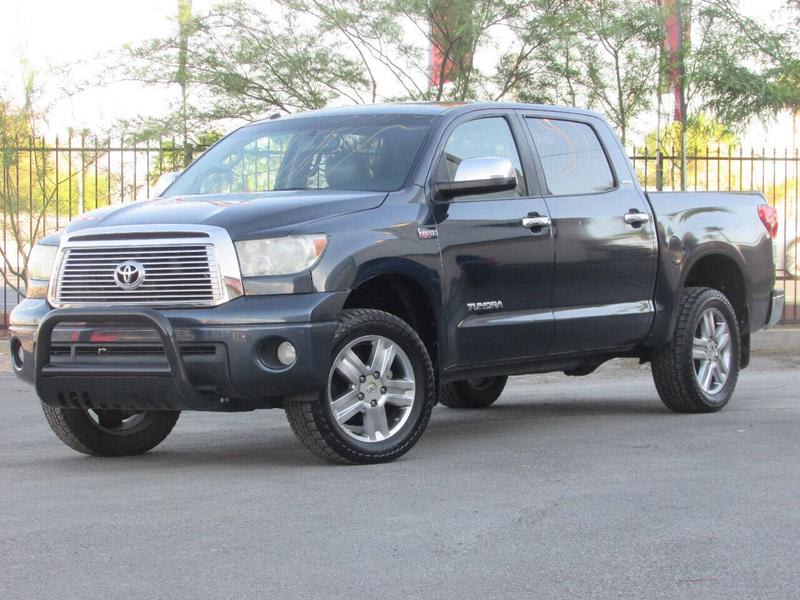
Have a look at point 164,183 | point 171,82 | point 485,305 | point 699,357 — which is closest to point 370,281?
point 485,305

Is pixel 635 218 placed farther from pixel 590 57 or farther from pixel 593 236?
pixel 590 57

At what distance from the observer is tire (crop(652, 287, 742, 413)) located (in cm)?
932

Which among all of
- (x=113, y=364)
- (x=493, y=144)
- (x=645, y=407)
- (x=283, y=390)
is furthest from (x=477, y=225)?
(x=645, y=407)

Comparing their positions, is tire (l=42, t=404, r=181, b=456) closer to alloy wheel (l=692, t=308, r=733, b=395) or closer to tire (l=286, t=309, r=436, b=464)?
tire (l=286, t=309, r=436, b=464)

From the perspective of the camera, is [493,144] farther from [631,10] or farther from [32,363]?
[631,10]

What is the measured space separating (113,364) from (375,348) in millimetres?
1241

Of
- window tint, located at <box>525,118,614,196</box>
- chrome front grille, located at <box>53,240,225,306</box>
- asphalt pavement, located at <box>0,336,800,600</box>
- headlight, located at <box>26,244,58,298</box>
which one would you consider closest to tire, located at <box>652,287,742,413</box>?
asphalt pavement, located at <box>0,336,800,600</box>

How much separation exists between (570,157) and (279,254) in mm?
2619

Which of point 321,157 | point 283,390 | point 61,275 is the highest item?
point 321,157

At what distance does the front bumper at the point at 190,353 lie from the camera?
6.69 m

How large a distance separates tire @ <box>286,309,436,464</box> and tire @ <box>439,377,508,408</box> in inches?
111

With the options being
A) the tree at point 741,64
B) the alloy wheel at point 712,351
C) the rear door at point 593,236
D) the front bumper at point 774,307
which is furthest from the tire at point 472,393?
the tree at point 741,64

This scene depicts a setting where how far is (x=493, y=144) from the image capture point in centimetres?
831

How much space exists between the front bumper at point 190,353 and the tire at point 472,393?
11.2 feet
